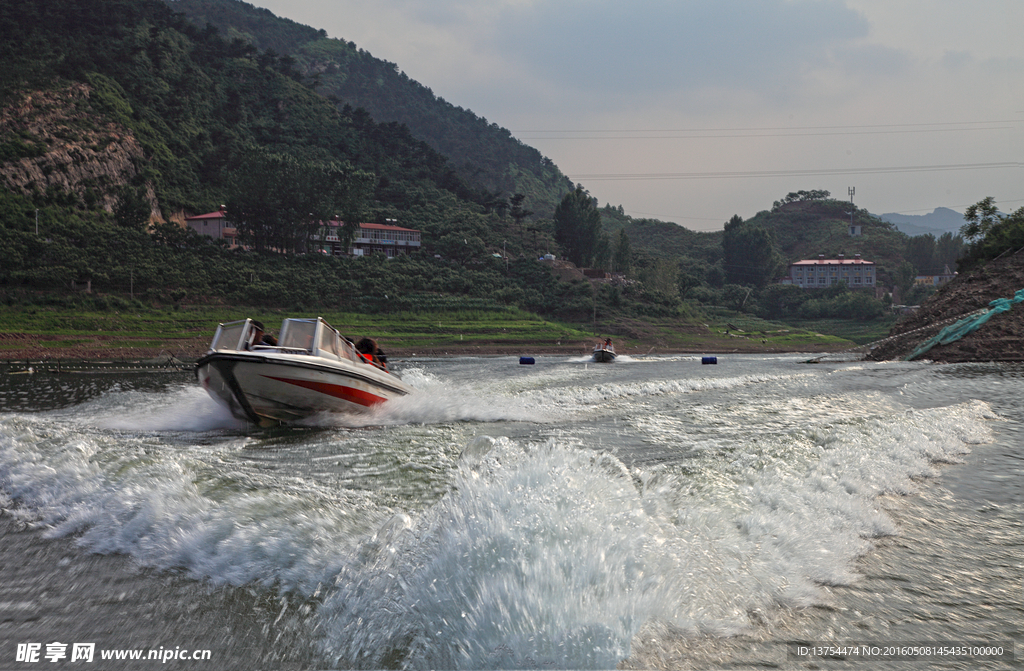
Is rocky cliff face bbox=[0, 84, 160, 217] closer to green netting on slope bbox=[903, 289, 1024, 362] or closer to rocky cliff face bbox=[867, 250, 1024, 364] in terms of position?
rocky cliff face bbox=[867, 250, 1024, 364]

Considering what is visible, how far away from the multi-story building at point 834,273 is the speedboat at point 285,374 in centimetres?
11992

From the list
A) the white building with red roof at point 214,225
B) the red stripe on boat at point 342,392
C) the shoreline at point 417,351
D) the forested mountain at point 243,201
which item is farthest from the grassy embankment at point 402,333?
the red stripe on boat at point 342,392

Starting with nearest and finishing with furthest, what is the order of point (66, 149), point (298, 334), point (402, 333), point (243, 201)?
point (298, 334)
point (402, 333)
point (66, 149)
point (243, 201)

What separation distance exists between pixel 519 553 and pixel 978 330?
94.6 ft

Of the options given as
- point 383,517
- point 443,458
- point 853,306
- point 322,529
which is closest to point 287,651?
point 322,529

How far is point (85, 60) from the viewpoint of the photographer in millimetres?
94500

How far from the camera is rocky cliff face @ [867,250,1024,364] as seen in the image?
24.7 meters

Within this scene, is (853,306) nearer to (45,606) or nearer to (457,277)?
(457,277)

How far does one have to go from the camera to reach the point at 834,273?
120 meters

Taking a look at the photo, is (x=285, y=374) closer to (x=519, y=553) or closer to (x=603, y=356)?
(x=519, y=553)

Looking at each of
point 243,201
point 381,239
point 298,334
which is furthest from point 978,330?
point 381,239

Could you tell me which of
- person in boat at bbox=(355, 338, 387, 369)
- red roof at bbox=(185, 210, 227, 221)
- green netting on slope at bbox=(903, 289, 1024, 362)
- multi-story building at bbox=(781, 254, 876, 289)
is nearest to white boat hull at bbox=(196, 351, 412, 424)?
person in boat at bbox=(355, 338, 387, 369)

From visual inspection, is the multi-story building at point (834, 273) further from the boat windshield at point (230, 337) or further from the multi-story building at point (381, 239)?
the boat windshield at point (230, 337)

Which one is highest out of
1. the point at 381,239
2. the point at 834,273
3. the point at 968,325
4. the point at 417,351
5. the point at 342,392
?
the point at 381,239
